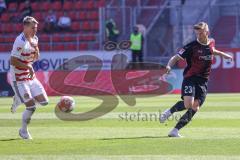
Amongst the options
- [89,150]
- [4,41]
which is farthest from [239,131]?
[4,41]

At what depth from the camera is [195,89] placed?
548 inches

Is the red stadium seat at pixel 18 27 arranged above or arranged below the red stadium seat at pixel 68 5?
below

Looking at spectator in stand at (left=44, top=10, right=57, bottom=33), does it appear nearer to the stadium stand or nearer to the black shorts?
the stadium stand

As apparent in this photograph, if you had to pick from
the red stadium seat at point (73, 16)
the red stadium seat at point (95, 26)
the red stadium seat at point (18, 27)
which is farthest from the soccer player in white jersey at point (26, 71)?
the red stadium seat at point (18, 27)

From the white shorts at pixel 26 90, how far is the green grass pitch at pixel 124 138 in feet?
2.56

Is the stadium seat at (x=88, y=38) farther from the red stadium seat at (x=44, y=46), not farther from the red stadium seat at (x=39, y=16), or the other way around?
the red stadium seat at (x=39, y=16)

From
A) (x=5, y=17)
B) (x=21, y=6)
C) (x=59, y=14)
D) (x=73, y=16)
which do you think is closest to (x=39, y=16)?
(x=59, y=14)

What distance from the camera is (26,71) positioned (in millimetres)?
14094

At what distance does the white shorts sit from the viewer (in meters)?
13.9

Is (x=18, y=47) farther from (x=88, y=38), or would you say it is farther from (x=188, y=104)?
(x=88, y=38)

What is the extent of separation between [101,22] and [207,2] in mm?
5125

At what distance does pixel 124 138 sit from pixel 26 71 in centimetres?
232

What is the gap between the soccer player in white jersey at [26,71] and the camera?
1386 cm

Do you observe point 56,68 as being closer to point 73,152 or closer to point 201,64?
point 201,64
